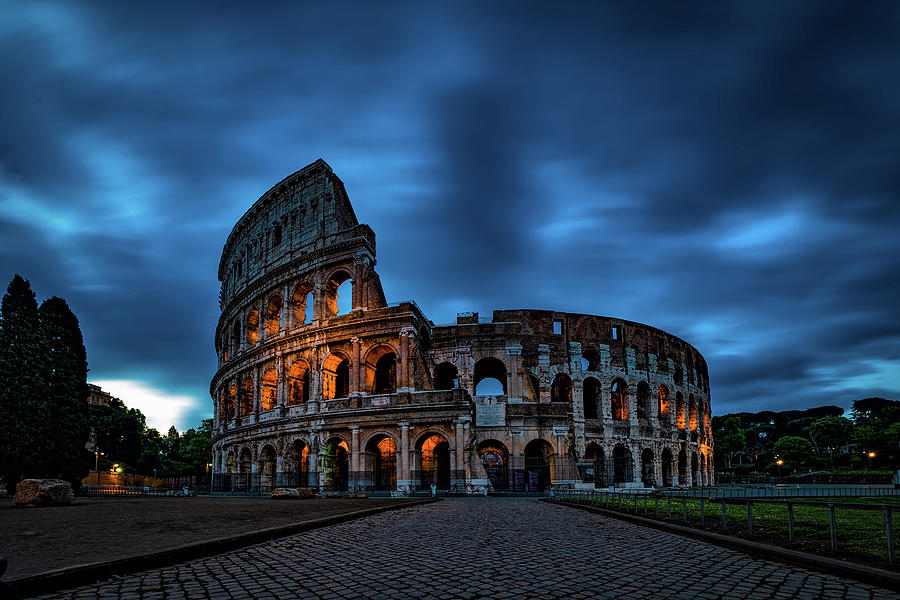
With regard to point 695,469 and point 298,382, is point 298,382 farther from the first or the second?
point 695,469

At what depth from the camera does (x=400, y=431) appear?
29.6 metres

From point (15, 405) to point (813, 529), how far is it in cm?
3283

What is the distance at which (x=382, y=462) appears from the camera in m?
33.2

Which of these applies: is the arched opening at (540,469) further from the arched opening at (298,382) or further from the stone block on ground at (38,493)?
the stone block on ground at (38,493)

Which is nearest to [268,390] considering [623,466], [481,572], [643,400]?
[623,466]

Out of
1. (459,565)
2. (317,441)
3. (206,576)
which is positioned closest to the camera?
(206,576)

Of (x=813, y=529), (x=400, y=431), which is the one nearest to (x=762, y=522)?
(x=813, y=529)

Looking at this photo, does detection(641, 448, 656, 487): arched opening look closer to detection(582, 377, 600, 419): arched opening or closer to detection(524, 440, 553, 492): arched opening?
detection(582, 377, 600, 419): arched opening

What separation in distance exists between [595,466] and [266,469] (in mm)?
22711

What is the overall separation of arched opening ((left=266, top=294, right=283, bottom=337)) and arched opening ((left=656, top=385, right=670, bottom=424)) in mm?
30738

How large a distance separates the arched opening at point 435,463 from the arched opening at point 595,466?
9.03m

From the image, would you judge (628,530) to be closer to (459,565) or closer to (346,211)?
(459,565)

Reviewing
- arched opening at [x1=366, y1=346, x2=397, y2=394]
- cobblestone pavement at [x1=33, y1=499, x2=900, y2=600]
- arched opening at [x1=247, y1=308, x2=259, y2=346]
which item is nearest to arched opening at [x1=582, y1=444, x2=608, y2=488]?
arched opening at [x1=366, y1=346, x2=397, y2=394]

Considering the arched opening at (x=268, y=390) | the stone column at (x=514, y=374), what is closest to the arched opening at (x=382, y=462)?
the stone column at (x=514, y=374)
